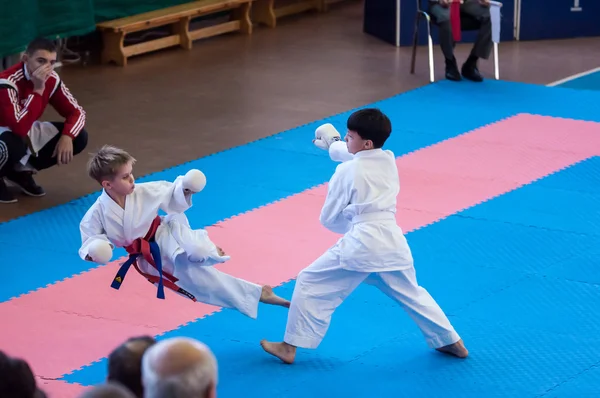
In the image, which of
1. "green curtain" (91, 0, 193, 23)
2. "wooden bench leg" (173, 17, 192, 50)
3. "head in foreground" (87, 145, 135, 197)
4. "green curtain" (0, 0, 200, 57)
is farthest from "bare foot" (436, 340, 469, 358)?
"wooden bench leg" (173, 17, 192, 50)

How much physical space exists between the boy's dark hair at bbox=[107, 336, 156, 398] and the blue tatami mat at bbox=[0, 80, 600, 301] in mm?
3413

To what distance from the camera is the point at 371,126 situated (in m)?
4.39

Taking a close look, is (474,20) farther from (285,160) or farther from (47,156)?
(47,156)

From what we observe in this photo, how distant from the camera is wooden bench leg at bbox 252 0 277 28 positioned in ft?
41.3

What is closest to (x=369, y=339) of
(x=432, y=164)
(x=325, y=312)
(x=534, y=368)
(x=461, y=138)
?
(x=325, y=312)

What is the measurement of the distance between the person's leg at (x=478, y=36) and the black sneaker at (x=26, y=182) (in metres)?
4.57

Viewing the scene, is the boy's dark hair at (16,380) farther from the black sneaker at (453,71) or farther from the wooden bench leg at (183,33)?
the wooden bench leg at (183,33)

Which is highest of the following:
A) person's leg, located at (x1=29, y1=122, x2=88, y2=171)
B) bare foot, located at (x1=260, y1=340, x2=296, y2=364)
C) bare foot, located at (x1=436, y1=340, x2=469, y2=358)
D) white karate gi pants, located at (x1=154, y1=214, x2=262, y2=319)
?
white karate gi pants, located at (x1=154, y1=214, x2=262, y2=319)

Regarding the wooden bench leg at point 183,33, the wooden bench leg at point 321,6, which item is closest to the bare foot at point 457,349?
the wooden bench leg at point 183,33

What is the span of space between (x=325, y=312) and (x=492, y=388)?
791 mm

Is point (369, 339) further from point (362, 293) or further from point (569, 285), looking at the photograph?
point (569, 285)

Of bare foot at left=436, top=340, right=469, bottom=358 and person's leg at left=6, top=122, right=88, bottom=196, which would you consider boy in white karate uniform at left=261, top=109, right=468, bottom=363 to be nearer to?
bare foot at left=436, top=340, right=469, bottom=358

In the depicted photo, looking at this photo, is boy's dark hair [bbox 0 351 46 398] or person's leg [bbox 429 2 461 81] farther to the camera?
person's leg [bbox 429 2 461 81]

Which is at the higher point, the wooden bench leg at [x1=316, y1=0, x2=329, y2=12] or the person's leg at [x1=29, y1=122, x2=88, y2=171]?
the person's leg at [x1=29, y1=122, x2=88, y2=171]
